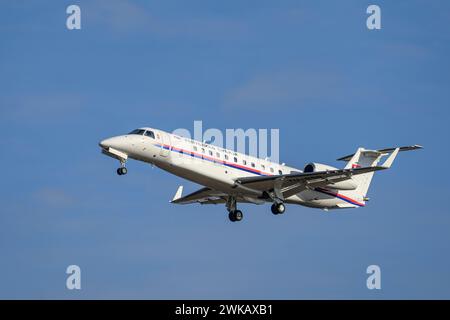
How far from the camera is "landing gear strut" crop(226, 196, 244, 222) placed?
5131 cm

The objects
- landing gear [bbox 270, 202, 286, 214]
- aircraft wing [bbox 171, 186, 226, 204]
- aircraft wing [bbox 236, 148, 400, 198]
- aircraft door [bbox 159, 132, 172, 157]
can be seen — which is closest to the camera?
aircraft door [bbox 159, 132, 172, 157]

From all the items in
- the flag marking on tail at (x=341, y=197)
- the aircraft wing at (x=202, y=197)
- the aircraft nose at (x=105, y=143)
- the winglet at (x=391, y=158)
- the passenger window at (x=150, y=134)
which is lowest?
the flag marking on tail at (x=341, y=197)

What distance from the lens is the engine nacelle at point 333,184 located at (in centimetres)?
4978

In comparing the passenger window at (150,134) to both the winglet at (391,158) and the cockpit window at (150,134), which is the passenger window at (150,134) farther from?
the winglet at (391,158)

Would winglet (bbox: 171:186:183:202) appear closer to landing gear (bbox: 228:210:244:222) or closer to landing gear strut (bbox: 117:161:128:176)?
landing gear (bbox: 228:210:244:222)

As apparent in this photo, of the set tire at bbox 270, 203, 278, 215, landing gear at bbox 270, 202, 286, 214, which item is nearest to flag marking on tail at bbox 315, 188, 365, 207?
landing gear at bbox 270, 202, 286, 214

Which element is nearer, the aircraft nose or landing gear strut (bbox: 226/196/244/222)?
the aircraft nose

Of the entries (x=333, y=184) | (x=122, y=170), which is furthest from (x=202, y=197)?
(x=122, y=170)

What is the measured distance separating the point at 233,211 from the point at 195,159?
19.1ft

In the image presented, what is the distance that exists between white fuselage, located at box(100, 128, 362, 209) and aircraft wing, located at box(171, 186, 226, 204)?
244cm

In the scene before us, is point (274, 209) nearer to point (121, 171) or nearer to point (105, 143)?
point (121, 171)

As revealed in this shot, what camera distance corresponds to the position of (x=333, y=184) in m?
50.3

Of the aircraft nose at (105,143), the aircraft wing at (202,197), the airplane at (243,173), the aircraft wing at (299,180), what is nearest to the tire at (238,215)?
the airplane at (243,173)
